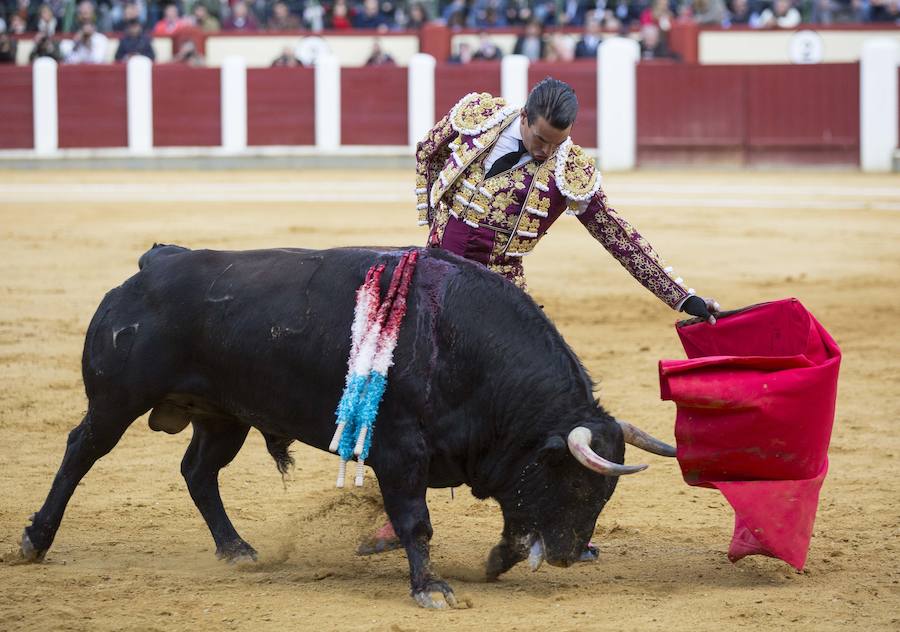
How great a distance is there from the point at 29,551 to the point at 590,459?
149 cm

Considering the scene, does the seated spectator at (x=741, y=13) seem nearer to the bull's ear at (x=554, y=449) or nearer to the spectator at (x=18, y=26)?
the spectator at (x=18, y=26)

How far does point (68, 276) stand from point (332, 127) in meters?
8.24

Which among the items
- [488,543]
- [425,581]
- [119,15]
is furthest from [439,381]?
[119,15]

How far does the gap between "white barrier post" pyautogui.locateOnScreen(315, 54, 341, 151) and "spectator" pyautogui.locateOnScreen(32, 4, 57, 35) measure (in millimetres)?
3642

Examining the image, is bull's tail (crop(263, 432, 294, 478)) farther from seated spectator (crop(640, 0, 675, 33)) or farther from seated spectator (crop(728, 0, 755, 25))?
seated spectator (crop(728, 0, 755, 25))

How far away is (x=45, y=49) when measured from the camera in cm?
1669

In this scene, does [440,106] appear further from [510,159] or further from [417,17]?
[510,159]

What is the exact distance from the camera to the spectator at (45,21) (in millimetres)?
17344

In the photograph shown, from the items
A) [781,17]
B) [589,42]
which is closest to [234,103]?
[589,42]

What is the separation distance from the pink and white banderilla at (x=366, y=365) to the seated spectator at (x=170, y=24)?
48.9 feet

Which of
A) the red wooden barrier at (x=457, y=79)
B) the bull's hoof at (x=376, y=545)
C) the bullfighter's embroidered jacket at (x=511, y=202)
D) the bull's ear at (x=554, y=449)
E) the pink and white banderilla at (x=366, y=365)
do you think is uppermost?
the red wooden barrier at (x=457, y=79)

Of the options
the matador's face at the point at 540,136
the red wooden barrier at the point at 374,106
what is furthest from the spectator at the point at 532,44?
the matador's face at the point at 540,136

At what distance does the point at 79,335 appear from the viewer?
22.1 ft

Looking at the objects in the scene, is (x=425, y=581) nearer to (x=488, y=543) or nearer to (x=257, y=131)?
(x=488, y=543)
